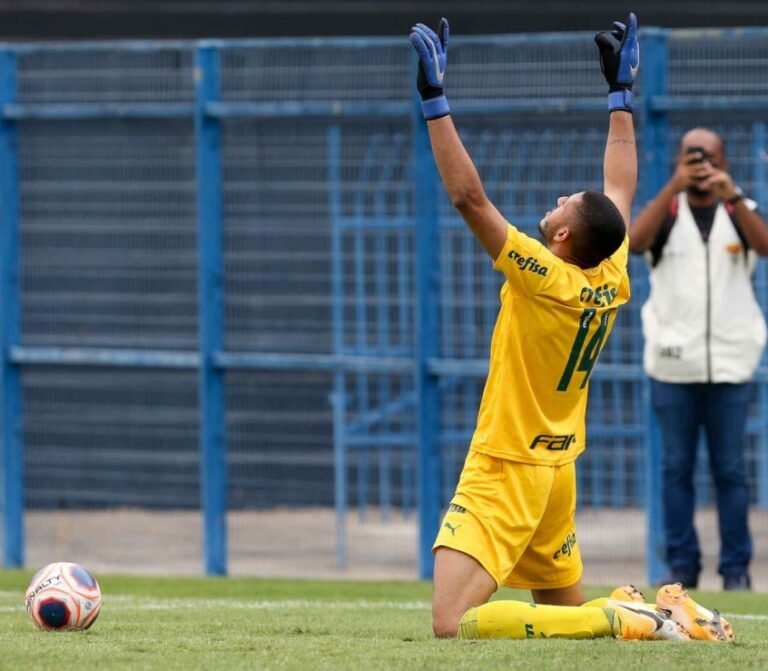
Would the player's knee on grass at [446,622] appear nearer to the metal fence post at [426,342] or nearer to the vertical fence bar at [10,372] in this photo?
the metal fence post at [426,342]

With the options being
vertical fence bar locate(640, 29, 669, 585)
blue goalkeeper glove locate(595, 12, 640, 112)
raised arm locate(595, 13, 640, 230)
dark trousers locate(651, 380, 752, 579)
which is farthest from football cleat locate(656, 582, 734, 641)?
vertical fence bar locate(640, 29, 669, 585)

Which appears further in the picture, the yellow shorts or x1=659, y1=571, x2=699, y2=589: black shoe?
x1=659, y1=571, x2=699, y2=589: black shoe

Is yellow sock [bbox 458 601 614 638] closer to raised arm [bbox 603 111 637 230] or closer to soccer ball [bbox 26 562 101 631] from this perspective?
soccer ball [bbox 26 562 101 631]

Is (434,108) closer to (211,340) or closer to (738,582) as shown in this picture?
(738,582)

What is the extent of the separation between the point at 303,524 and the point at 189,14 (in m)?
5.84

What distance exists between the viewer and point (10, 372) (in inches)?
456

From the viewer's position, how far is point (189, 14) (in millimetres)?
15633

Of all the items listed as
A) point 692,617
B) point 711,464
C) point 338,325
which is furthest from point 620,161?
point 338,325

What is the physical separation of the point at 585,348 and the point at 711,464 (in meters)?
3.21

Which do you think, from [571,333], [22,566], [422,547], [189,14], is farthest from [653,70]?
[189,14]

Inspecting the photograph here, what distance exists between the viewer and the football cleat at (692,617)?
20.9 feet

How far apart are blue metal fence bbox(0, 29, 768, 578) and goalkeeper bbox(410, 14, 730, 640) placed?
12.2ft

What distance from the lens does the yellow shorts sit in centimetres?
645

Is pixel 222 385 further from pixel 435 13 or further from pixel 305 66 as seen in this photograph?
pixel 435 13
